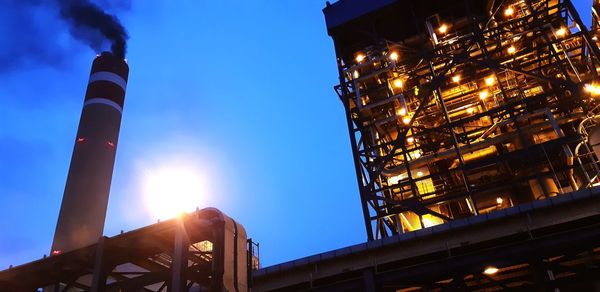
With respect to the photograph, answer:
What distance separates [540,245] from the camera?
1552 cm

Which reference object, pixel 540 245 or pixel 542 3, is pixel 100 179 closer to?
pixel 540 245

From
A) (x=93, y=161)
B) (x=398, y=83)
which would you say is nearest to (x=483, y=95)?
(x=398, y=83)

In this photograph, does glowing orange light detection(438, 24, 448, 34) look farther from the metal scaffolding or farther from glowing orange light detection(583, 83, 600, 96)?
glowing orange light detection(583, 83, 600, 96)

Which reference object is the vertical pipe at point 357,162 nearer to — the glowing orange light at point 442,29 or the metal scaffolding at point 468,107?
the metal scaffolding at point 468,107

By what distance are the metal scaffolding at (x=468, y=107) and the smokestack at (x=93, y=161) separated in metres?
19.6

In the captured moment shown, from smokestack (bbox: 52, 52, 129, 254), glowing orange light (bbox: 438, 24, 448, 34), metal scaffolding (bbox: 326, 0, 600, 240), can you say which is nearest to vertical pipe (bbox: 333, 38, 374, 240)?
metal scaffolding (bbox: 326, 0, 600, 240)

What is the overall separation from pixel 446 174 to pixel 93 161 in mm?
26564

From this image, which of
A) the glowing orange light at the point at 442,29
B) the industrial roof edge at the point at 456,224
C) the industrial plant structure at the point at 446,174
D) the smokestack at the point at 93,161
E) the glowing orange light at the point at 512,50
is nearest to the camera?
the industrial plant structure at the point at 446,174

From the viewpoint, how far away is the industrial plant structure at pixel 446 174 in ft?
39.9

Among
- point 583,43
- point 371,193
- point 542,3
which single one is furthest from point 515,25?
point 371,193

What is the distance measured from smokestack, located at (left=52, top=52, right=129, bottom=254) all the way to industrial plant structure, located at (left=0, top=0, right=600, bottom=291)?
6412mm

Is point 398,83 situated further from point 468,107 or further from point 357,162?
point 357,162

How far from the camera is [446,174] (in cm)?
2678

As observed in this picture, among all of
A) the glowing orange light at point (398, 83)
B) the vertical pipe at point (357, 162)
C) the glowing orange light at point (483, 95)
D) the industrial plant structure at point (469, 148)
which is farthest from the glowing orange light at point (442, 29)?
the vertical pipe at point (357, 162)
